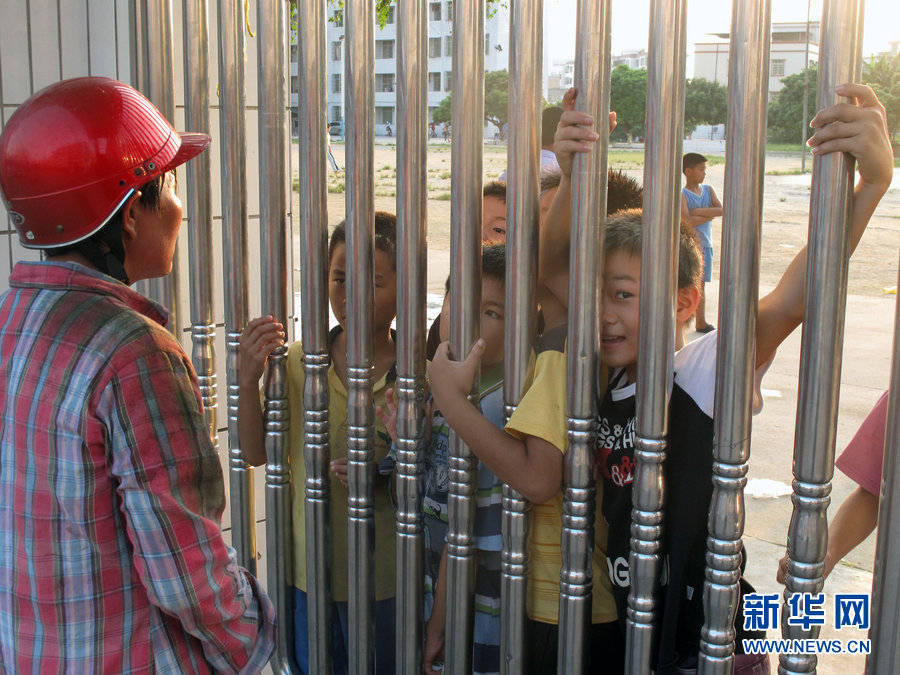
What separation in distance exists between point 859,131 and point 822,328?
262 millimetres

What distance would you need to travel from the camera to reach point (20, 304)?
4.32 feet

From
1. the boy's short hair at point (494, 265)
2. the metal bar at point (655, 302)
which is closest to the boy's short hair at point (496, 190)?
the boy's short hair at point (494, 265)

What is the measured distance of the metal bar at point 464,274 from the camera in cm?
150

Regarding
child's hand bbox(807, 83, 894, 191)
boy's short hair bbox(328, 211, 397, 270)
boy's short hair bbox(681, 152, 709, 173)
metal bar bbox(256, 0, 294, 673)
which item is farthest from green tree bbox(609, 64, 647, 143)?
child's hand bbox(807, 83, 894, 191)

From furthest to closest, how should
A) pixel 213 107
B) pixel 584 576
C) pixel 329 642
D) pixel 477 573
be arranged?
pixel 213 107 → pixel 329 642 → pixel 477 573 → pixel 584 576

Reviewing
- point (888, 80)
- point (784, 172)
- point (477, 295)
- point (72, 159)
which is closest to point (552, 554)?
point (477, 295)

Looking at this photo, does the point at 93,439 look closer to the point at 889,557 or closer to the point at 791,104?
the point at 889,557

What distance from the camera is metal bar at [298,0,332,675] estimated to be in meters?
1.72

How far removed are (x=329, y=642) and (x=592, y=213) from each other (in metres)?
1.06

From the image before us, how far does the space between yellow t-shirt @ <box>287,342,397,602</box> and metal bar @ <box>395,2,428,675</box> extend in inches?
12.6

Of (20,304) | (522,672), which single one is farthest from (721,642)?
(20,304)

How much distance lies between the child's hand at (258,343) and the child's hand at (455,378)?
448mm

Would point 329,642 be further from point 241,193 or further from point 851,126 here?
point 851,126

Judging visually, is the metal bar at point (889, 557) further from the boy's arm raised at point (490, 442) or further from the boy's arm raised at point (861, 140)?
the boy's arm raised at point (490, 442)
